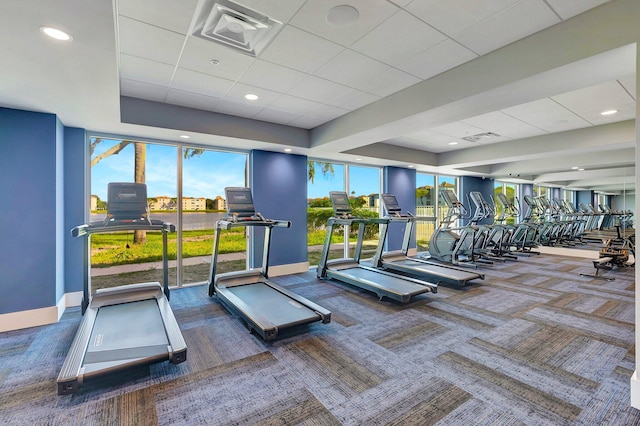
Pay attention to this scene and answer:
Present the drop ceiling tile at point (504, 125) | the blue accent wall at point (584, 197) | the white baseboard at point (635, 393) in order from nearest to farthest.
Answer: the white baseboard at point (635, 393) < the drop ceiling tile at point (504, 125) < the blue accent wall at point (584, 197)

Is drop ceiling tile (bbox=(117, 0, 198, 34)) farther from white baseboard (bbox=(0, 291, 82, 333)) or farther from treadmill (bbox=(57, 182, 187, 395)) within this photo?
white baseboard (bbox=(0, 291, 82, 333))

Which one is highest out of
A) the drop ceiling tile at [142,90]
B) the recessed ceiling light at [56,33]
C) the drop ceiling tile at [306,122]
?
the drop ceiling tile at [306,122]

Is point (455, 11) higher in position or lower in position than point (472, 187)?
higher

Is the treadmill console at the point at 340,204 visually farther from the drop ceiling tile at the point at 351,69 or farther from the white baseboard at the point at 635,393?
the white baseboard at the point at 635,393

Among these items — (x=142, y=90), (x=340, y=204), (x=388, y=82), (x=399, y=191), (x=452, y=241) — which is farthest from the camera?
(x=399, y=191)

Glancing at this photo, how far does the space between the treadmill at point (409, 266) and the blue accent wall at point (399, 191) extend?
1.64 m

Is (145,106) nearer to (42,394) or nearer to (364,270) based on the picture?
(42,394)

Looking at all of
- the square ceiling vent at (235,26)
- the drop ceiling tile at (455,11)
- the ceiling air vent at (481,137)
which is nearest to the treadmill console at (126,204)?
the square ceiling vent at (235,26)

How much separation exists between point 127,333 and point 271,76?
3149mm

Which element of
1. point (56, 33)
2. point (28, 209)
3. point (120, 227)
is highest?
point (56, 33)

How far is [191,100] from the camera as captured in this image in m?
4.27

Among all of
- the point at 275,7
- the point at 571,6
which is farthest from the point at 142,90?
the point at 571,6

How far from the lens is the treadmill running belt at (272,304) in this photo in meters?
3.34

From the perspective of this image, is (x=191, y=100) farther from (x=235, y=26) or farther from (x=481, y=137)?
(x=481, y=137)
